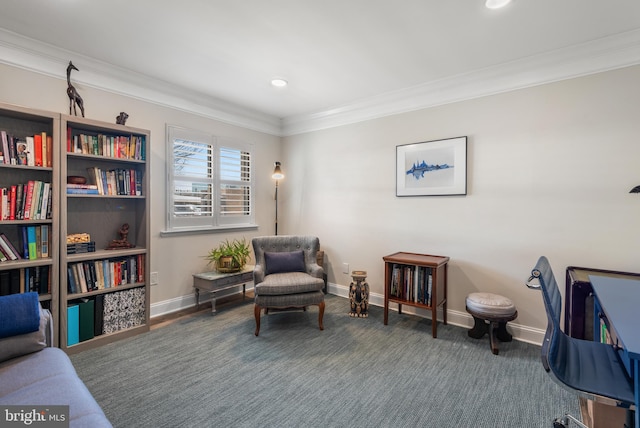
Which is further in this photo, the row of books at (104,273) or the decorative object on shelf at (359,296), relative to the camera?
the decorative object on shelf at (359,296)

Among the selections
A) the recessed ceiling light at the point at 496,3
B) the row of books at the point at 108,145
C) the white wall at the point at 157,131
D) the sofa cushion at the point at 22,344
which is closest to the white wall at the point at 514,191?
the recessed ceiling light at the point at 496,3

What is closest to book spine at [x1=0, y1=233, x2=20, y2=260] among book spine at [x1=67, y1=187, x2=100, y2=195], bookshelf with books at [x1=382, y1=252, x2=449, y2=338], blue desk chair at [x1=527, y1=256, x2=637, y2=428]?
book spine at [x1=67, y1=187, x2=100, y2=195]

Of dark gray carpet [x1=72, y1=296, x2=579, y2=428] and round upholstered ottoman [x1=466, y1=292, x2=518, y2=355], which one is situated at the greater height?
round upholstered ottoman [x1=466, y1=292, x2=518, y2=355]

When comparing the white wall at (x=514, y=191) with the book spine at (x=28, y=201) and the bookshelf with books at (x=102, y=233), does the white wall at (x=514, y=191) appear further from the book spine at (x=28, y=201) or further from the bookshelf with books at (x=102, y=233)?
the book spine at (x=28, y=201)

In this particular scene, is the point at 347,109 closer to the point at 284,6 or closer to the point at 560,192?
the point at 284,6

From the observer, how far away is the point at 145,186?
2.92 meters

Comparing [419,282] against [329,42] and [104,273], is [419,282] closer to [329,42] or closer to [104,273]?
[329,42]

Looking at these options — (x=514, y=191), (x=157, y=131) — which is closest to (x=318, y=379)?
(x=514, y=191)

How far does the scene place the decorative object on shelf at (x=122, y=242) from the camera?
2877 millimetres

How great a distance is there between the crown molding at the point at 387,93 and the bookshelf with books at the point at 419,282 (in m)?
1.71

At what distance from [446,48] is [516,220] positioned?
167cm

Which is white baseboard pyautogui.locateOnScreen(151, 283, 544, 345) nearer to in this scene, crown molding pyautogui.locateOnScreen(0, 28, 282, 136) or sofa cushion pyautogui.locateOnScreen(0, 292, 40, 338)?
sofa cushion pyautogui.locateOnScreen(0, 292, 40, 338)

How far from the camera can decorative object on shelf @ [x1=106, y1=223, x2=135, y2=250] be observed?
2.88 metres

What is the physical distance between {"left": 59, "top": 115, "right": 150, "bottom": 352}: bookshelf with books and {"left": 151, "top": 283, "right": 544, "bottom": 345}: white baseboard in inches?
19.0
